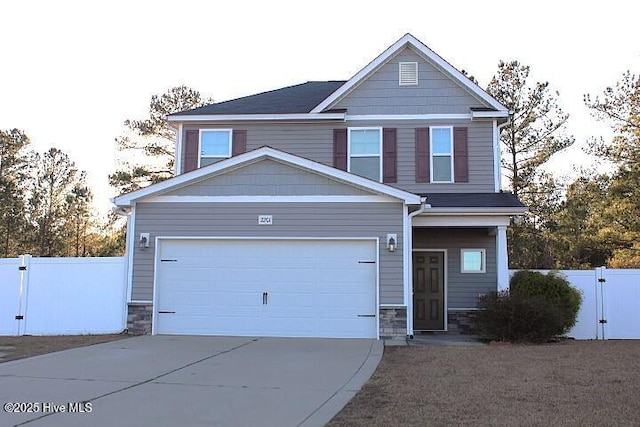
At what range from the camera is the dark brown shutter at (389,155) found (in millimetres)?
15922

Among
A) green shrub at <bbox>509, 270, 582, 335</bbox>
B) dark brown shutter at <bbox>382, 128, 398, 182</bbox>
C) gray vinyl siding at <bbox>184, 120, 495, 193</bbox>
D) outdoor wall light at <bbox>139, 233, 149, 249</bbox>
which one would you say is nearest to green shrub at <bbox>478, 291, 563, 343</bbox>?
green shrub at <bbox>509, 270, 582, 335</bbox>

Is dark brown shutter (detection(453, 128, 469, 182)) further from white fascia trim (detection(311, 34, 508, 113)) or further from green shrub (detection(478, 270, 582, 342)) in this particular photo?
green shrub (detection(478, 270, 582, 342))

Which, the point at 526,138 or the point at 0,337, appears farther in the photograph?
the point at 526,138

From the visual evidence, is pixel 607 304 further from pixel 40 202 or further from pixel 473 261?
pixel 40 202

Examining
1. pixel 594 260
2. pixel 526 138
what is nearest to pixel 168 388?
pixel 526 138

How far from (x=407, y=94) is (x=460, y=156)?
7.13 ft

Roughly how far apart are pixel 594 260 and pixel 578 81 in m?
10.2

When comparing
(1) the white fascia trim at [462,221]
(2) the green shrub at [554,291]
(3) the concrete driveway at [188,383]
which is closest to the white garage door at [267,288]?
(3) the concrete driveway at [188,383]

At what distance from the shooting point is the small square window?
1541 centimetres

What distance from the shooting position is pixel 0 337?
13383mm

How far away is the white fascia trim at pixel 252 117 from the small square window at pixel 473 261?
4.73m

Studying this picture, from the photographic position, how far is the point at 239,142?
16.7 m

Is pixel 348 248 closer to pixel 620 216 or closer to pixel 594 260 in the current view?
pixel 620 216

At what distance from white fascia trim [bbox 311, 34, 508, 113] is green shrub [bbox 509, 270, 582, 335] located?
4.66m
